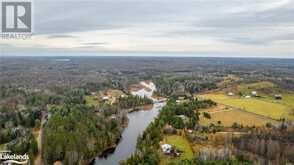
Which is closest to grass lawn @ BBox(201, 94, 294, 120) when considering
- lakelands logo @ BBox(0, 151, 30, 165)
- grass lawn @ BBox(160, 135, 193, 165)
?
grass lawn @ BBox(160, 135, 193, 165)

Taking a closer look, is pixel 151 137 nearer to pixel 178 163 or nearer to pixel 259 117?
pixel 178 163

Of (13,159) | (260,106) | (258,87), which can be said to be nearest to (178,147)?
(13,159)

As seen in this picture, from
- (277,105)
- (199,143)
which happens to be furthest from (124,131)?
(277,105)

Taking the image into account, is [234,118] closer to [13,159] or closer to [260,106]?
[260,106]

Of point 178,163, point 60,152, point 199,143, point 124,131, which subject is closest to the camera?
point 178,163

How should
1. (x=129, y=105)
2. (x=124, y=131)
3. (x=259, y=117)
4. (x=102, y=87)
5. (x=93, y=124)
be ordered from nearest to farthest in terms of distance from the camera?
(x=93, y=124), (x=124, y=131), (x=259, y=117), (x=129, y=105), (x=102, y=87)

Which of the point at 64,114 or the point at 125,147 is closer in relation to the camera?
the point at 125,147

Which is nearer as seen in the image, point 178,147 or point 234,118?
point 178,147
